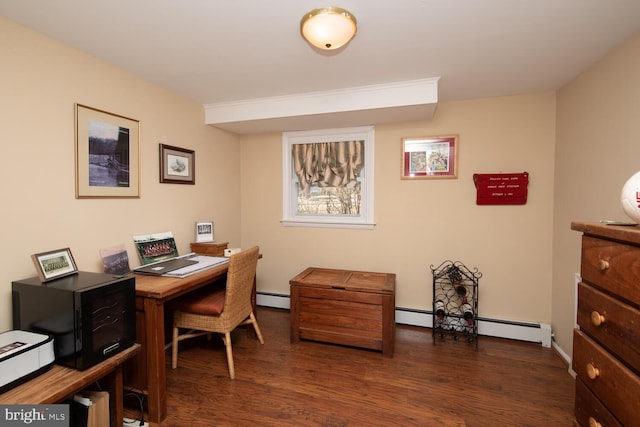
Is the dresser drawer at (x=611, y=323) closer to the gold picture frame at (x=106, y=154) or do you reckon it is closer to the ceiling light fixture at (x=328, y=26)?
the ceiling light fixture at (x=328, y=26)

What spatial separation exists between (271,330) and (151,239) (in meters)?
1.40

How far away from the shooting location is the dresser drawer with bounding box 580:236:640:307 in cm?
83

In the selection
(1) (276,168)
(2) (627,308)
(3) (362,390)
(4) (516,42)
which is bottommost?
(3) (362,390)

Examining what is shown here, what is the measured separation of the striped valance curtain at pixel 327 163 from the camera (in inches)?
119

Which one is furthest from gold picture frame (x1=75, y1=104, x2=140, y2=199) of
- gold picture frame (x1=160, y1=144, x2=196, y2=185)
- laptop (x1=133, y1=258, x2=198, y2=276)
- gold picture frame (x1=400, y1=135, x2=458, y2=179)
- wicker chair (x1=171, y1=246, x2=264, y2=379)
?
gold picture frame (x1=400, y1=135, x2=458, y2=179)

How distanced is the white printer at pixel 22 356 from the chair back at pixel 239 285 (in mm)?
933

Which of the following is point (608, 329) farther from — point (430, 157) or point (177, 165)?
point (177, 165)

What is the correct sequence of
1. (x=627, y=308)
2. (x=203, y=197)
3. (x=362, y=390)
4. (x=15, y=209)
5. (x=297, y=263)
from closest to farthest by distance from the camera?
(x=627, y=308) → (x=15, y=209) → (x=362, y=390) → (x=203, y=197) → (x=297, y=263)

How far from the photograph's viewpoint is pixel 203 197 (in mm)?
2852

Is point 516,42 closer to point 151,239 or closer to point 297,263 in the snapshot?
point 297,263

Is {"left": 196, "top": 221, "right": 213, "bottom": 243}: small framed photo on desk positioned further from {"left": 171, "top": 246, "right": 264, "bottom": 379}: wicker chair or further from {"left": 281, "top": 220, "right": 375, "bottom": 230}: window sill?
{"left": 281, "top": 220, "right": 375, "bottom": 230}: window sill

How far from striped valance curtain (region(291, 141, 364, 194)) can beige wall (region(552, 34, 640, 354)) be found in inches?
68.0

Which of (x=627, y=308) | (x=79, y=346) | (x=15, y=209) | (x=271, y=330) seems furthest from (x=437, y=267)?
(x=15, y=209)

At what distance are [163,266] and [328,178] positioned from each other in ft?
5.95
